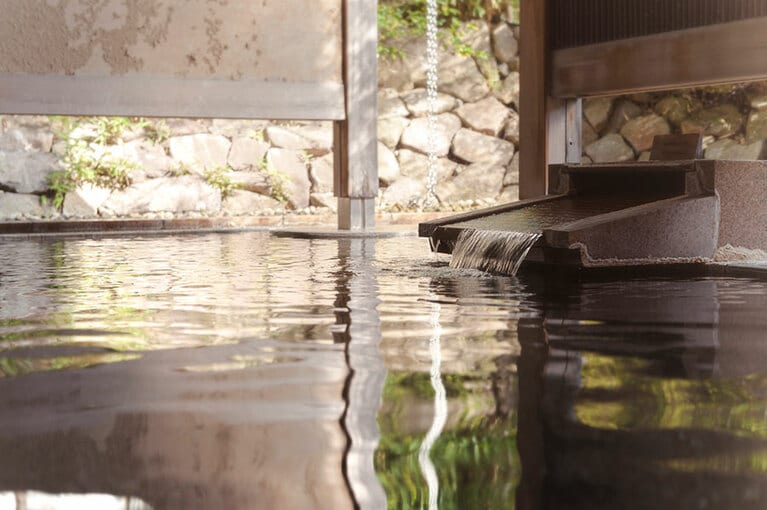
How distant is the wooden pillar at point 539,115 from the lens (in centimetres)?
701

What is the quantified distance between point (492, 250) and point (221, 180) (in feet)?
23.6

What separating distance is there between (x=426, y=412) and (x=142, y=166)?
33.4ft

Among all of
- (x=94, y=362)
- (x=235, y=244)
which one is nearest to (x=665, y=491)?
(x=94, y=362)

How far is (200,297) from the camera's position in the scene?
408 cm

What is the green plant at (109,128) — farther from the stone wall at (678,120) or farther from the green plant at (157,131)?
the stone wall at (678,120)

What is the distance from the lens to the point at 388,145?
13.0 m

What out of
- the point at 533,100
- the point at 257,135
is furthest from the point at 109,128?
the point at 533,100

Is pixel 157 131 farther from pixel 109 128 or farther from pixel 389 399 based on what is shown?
pixel 389 399

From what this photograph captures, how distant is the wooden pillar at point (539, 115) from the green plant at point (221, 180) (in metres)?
5.49

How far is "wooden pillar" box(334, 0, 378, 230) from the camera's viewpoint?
9.27 m

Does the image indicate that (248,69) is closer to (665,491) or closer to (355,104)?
(355,104)

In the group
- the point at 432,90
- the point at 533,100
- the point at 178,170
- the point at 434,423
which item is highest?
the point at 432,90

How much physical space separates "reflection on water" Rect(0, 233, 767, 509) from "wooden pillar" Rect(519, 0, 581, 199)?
302cm

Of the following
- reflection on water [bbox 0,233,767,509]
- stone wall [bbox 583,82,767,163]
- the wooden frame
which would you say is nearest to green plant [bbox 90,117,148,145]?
stone wall [bbox 583,82,767,163]
